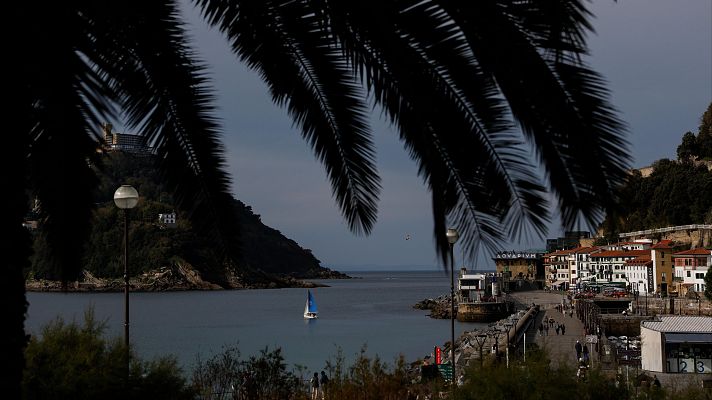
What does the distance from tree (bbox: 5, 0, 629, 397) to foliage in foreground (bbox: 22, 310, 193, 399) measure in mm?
5035

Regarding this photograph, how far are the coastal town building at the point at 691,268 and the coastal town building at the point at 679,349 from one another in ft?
167

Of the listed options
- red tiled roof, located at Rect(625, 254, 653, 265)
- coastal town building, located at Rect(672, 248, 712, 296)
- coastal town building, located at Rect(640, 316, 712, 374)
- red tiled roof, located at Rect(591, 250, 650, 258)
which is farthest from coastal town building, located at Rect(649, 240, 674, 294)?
coastal town building, located at Rect(640, 316, 712, 374)

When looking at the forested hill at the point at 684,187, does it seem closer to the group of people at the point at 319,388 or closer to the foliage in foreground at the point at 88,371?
the group of people at the point at 319,388

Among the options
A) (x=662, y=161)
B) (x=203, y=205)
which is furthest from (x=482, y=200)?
(x=662, y=161)

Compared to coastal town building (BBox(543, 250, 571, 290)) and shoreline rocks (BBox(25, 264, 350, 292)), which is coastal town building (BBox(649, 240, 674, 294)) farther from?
shoreline rocks (BBox(25, 264, 350, 292))

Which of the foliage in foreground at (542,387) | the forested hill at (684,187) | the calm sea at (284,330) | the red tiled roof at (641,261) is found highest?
the forested hill at (684,187)

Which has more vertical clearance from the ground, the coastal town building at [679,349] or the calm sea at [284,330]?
the coastal town building at [679,349]

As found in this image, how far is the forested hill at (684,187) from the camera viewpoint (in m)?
89.1

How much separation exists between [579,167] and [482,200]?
792mm

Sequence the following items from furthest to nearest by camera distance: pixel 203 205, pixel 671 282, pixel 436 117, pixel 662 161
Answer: pixel 662 161 → pixel 671 282 → pixel 203 205 → pixel 436 117

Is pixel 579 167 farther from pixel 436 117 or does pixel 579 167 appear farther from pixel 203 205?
pixel 203 205

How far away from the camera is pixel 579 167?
3.73 meters

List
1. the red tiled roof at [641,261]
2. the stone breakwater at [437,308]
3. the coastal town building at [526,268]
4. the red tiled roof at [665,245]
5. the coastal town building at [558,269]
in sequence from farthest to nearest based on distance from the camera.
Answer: the coastal town building at [526,268]
the coastal town building at [558,269]
the red tiled roof at [641,261]
the red tiled roof at [665,245]
the stone breakwater at [437,308]

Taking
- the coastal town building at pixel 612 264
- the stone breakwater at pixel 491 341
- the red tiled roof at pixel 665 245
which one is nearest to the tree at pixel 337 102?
the stone breakwater at pixel 491 341
